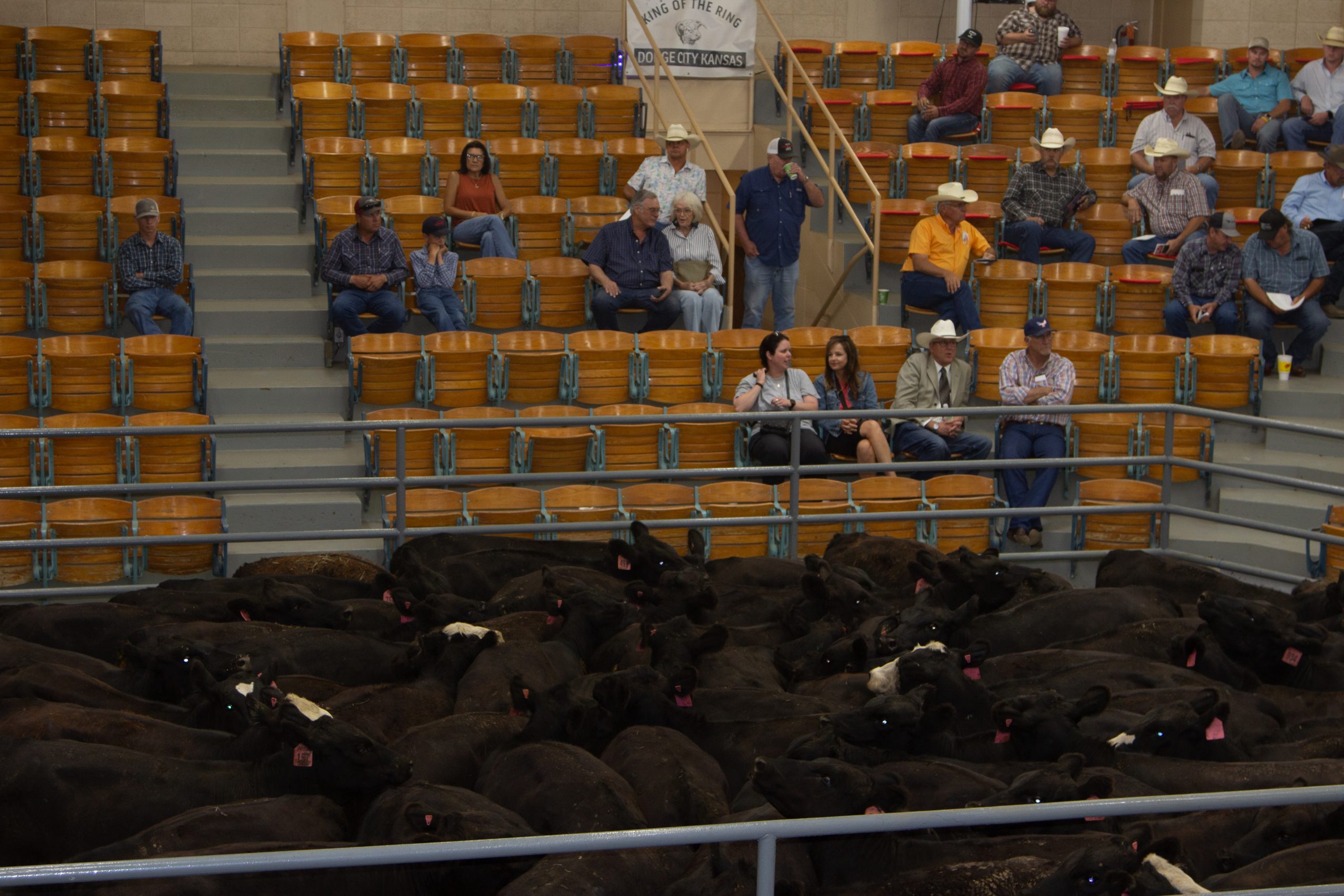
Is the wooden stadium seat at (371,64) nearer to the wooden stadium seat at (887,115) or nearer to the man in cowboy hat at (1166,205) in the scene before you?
the wooden stadium seat at (887,115)

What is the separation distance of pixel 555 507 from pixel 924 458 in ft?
9.45

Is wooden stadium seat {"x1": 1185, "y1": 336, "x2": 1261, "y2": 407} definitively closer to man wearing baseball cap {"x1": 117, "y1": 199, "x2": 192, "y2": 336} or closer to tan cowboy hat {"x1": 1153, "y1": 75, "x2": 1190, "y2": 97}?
tan cowboy hat {"x1": 1153, "y1": 75, "x2": 1190, "y2": 97}

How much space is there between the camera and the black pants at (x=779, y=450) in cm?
1120

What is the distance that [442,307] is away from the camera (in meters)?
13.1

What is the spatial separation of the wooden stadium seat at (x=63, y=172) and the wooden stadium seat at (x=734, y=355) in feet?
20.5

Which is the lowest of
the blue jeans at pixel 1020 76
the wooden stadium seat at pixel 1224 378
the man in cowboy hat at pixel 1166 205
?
the wooden stadium seat at pixel 1224 378

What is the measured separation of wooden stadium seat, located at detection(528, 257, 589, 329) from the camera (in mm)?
13758

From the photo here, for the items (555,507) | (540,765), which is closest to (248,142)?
(555,507)

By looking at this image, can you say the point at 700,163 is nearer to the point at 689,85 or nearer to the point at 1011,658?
the point at 689,85

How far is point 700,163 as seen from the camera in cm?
1831

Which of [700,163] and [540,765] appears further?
[700,163]

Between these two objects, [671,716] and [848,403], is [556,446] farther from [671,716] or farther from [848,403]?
[671,716]

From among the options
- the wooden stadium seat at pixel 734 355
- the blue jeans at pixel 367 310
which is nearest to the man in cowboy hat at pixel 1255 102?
the wooden stadium seat at pixel 734 355

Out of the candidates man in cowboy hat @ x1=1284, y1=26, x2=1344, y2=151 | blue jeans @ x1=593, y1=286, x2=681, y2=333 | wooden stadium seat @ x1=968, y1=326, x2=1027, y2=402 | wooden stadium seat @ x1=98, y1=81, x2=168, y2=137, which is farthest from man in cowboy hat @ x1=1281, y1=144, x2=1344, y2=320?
wooden stadium seat @ x1=98, y1=81, x2=168, y2=137
